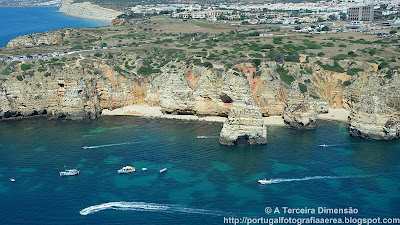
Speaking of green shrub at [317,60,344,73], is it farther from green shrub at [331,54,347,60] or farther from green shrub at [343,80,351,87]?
green shrub at [343,80,351,87]

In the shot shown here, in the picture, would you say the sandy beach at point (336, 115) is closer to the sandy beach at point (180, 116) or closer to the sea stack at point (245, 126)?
the sandy beach at point (180, 116)

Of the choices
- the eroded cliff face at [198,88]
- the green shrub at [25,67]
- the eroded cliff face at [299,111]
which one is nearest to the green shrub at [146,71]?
the eroded cliff face at [198,88]

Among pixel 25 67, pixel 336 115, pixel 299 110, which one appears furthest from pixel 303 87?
pixel 25 67

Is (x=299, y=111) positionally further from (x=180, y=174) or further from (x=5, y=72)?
(x=5, y=72)

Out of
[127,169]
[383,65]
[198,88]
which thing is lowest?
[127,169]

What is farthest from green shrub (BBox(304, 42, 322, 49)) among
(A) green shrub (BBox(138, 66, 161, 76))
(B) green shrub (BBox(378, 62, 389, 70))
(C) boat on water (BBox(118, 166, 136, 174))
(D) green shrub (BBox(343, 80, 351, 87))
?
(C) boat on water (BBox(118, 166, 136, 174))

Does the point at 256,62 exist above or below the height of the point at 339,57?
above

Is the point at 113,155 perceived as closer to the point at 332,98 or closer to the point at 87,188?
the point at 87,188
